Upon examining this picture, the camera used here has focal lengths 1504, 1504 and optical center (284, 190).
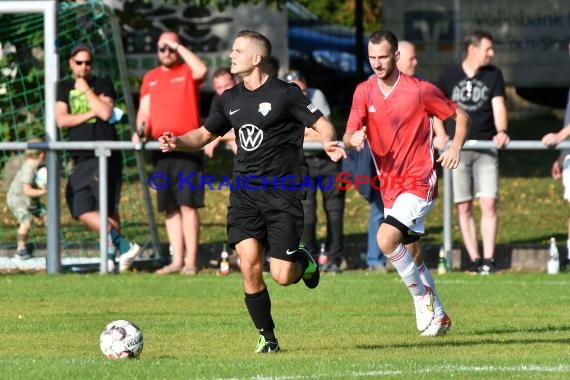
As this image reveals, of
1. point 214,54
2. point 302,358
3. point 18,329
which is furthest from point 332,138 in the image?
point 214,54

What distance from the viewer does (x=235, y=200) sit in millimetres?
9664

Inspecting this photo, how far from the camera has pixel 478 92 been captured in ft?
48.9

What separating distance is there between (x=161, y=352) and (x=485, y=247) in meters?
6.26

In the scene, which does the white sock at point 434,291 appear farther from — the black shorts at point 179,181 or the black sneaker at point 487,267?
the black shorts at point 179,181

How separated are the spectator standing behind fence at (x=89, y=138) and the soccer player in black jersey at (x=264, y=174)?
5.70 m

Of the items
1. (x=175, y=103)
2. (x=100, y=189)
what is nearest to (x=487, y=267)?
(x=175, y=103)

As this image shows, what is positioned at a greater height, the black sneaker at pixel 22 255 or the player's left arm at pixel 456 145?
the player's left arm at pixel 456 145

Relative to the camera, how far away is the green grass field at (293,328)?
27.8ft

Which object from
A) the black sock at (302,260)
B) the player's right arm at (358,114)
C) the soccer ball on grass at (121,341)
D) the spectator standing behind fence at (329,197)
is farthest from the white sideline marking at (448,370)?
the spectator standing behind fence at (329,197)

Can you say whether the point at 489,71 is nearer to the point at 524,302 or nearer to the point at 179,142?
the point at 524,302

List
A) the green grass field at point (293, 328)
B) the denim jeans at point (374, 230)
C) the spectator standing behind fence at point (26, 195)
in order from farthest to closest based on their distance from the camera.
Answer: the spectator standing behind fence at point (26, 195), the denim jeans at point (374, 230), the green grass field at point (293, 328)

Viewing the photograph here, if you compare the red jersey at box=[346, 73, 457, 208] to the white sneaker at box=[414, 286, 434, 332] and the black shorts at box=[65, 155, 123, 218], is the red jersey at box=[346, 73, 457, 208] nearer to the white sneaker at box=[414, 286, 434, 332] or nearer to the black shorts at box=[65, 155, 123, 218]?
the white sneaker at box=[414, 286, 434, 332]

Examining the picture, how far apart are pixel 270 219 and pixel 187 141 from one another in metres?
0.79

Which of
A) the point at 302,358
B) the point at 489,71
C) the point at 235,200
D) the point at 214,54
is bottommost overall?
the point at 302,358
